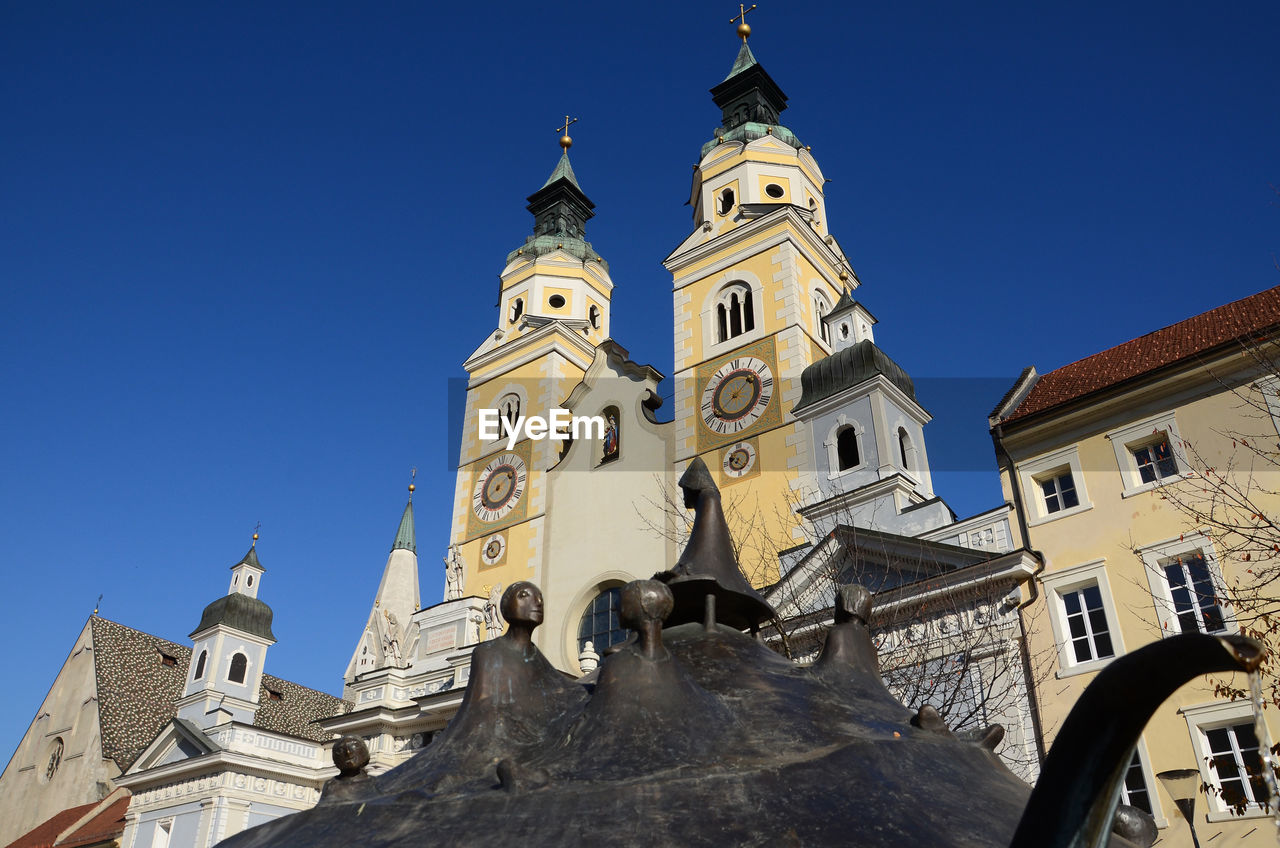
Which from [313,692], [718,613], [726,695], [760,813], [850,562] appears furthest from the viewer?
[313,692]

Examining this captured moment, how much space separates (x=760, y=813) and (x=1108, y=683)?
0.87 meters

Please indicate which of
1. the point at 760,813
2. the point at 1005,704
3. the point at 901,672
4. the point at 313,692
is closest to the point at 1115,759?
the point at 760,813

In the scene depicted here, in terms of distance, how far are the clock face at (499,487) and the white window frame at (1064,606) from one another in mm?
16866

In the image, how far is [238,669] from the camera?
1506 inches

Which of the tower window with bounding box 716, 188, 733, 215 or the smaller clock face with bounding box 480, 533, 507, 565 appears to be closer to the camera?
the smaller clock face with bounding box 480, 533, 507, 565

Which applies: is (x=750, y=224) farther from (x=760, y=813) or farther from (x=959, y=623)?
(x=760, y=813)

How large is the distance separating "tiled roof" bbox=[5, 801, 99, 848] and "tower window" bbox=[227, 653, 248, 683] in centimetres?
761

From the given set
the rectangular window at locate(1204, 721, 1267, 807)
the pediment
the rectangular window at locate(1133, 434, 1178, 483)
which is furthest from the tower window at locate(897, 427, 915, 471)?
the pediment

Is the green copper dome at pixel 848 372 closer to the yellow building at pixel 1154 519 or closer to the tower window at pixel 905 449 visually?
the tower window at pixel 905 449

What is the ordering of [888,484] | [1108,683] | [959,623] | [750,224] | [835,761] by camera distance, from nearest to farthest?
A: [1108,683], [835,761], [959,623], [888,484], [750,224]

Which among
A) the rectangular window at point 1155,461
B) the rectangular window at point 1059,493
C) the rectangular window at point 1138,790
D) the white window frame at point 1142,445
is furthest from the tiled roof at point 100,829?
the rectangular window at point 1155,461

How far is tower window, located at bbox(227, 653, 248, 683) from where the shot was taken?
37.8 metres

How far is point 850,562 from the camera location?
19062mm

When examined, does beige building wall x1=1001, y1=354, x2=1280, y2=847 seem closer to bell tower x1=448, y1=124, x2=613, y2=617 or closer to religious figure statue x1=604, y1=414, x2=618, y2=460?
religious figure statue x1=604, y1=414, x2=618, y2=460
